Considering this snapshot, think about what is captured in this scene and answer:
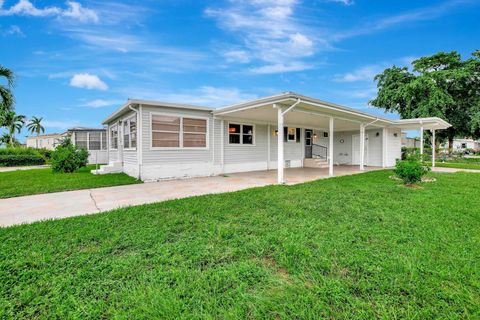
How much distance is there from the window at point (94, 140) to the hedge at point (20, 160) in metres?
4.01

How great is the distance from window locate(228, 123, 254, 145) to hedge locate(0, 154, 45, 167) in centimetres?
1730

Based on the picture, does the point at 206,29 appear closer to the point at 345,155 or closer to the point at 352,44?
the point at 352,44

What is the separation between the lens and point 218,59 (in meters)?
14.5

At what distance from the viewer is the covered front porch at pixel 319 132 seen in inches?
358

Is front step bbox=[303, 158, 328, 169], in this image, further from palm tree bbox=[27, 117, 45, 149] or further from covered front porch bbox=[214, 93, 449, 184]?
palm tree bbox=[27, 117, 45, 149]

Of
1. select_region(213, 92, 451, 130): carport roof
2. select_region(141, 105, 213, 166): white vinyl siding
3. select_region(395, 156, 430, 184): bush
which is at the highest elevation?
select_region(213, 92, 451, 130): carport roof

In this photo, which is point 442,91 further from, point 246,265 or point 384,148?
point 246,265

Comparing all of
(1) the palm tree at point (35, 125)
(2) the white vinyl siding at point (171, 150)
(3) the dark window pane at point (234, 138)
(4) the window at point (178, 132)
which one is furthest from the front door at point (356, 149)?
(1) the palm tree at point (35, 125)

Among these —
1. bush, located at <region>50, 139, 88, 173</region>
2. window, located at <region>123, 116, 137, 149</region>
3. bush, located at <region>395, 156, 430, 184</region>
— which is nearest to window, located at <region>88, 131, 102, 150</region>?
bush, located at <region>50, 139, 88, 173</region>

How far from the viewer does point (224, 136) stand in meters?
10.6

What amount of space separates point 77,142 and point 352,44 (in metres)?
20.6

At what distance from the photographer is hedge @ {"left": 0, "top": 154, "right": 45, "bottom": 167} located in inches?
682

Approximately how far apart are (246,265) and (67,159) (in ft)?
40.4

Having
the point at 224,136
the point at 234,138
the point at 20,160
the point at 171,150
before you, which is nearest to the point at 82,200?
the point at 171,150
